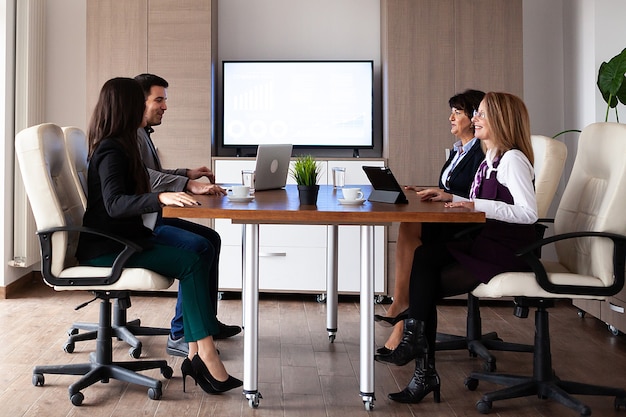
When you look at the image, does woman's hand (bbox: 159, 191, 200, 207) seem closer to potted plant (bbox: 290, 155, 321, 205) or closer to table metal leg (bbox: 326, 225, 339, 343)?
potted plant (bbox: 290, 155, 321, 205)

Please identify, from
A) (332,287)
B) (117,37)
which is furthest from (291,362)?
(117,37)

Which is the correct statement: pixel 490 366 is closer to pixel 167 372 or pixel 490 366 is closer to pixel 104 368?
pixel 167 372

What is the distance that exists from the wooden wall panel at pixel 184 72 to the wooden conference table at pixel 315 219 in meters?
2.09

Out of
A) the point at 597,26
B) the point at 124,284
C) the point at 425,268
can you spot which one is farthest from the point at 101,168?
the point at 597,26

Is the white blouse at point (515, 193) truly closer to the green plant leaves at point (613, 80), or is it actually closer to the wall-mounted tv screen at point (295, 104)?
the green plant leaves at point (613, 80)

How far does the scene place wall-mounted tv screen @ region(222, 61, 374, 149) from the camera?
215 inches

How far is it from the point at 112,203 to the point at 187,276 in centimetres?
43

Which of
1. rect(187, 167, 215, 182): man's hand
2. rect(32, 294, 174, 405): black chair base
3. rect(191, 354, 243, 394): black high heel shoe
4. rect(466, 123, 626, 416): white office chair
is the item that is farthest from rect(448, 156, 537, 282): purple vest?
rect(187, 167, 215, 182): man's hand

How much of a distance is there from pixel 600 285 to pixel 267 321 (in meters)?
2.20

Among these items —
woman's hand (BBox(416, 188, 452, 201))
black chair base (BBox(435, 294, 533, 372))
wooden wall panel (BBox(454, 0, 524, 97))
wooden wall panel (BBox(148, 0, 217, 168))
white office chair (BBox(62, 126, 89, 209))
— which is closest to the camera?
woman's hand (BBox(416, 188, 452, 201))

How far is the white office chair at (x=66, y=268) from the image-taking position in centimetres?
309

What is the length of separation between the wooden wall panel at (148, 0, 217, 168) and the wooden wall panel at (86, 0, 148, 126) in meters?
0.06

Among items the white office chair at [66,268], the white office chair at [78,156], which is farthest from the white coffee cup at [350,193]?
the white office chair at [78,156]

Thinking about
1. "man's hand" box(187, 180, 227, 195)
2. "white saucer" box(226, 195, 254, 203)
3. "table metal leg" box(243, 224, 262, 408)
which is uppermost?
"man's hand" box(187, 180, 227, 195)
